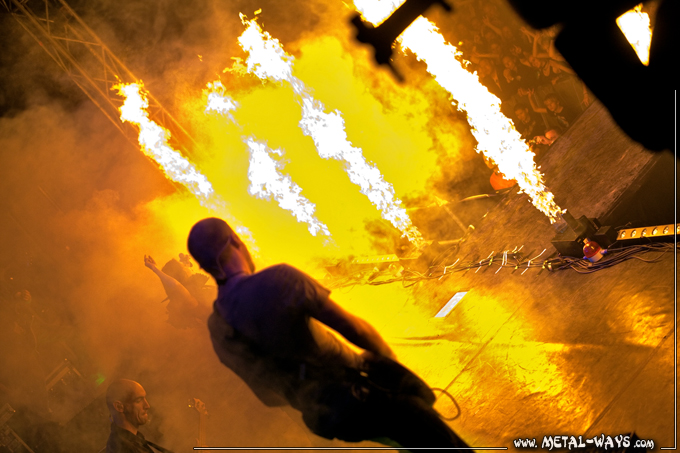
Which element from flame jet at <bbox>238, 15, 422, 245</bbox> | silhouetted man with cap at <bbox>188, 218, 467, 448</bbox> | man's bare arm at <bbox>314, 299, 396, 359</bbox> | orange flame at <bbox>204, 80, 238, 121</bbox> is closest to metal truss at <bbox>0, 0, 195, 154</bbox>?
orange flame at <bbox>204, 80, 238, 121</bbox>

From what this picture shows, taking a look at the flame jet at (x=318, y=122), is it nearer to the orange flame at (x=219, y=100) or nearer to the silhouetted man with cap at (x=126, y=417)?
the orange flame at (x=219, y=100)

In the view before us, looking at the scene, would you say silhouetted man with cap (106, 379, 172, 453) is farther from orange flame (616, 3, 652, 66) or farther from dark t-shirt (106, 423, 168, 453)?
orange flame (616, 3, 652, 66)

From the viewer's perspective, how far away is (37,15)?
8.59 metres

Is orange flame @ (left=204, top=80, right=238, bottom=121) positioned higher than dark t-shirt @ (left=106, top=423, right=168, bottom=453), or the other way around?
orange flame @ (left=204, top=80, right=238, bottom=121)

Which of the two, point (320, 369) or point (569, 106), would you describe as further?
point (569, 106)

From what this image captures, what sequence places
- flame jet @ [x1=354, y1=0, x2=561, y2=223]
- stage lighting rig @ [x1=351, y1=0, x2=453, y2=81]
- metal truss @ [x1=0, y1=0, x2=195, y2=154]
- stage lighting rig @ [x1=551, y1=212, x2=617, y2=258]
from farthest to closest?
metal truss @ [x1=0, y1=0, x2=195, y2=154], flame jet @ [x1=354, y1=0, x2=561, y2=223], stage lighting rig @ [x1=551, y1=212, x2=617, y2=258], stage lighting rig @ [x1=351, y1=0, x2=453, y2=81]

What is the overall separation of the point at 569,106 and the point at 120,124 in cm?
888

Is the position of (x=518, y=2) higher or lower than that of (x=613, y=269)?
higher

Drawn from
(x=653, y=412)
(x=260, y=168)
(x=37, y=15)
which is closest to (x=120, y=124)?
(x=37, y=15)

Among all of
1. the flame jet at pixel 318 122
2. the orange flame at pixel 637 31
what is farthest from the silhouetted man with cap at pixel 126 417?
the flame jet at pixel 318 122

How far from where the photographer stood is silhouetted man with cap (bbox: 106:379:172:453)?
444 centimetres

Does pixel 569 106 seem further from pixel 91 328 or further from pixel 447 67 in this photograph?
pixel 91 328

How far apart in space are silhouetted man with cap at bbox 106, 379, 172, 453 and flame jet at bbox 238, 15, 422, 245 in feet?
18.7

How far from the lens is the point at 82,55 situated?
9453 millimetres
